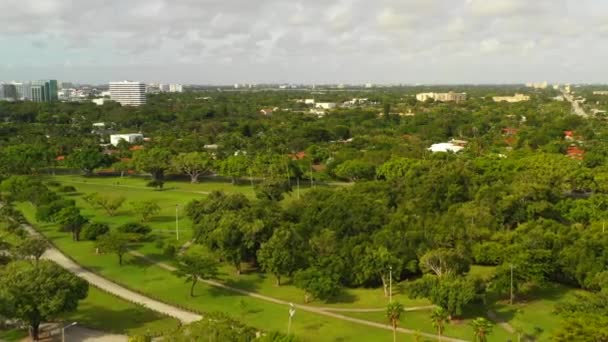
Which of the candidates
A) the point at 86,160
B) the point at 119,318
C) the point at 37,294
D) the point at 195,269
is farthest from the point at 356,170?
the point at 37,294

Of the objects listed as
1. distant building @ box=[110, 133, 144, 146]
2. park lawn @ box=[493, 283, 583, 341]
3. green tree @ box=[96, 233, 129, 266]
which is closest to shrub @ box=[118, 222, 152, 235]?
green tree @ box=[96, 233, 129, 266]

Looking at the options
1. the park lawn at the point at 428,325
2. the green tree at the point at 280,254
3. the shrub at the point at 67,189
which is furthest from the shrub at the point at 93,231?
the shrub at the point at 67,189

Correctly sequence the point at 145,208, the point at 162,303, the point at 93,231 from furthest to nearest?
the point at 145,208 < the point at 93,231 < the point at 162,303

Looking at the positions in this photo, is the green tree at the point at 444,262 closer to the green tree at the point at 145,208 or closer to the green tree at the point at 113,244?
the green tree at the point at 113,244

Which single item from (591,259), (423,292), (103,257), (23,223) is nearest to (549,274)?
(591,259)

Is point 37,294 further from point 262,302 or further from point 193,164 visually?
point 193,164
